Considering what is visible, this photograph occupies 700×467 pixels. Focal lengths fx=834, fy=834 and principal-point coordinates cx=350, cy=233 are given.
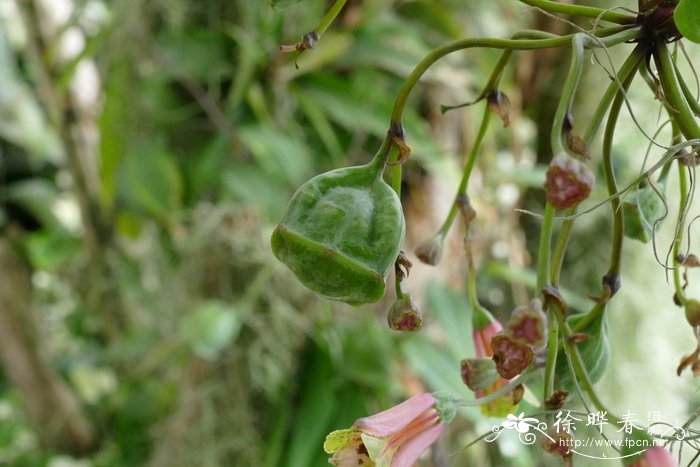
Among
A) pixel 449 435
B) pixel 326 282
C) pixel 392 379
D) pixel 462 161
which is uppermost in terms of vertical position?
pixel 326 282

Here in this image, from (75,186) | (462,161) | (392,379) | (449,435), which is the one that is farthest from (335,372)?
(75,186)

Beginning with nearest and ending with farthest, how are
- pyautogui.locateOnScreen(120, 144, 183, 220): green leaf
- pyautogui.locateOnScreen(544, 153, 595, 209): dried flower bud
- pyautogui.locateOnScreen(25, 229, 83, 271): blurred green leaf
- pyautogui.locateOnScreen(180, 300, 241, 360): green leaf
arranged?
1. pyautogui.locateOnScreen(544, 153, 595, 209): dried flower bud
2. pyautogui.locateOnScreen(180, 300, 241, 360): green leaf
3. pyautogui.locateOnScreen(120, 144, 183, 220): green leaf
4. pyautogui.locateOnScreen(25, 229, 83, 271): blurred green leaf

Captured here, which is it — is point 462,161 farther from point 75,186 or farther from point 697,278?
point 75,186

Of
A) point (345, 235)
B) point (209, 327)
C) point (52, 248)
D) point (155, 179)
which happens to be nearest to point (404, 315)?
point (345, 235)

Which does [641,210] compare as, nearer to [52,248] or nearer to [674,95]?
[674,95]

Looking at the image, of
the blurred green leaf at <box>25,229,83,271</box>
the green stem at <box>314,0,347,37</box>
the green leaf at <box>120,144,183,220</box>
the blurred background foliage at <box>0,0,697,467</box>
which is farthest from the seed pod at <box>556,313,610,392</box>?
the blurred green leaf at <box>25,229,83,271</box>

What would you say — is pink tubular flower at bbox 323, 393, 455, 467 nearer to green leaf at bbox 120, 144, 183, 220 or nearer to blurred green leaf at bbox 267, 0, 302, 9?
blurred green leaf at bbox 267, 0, 302, 9
